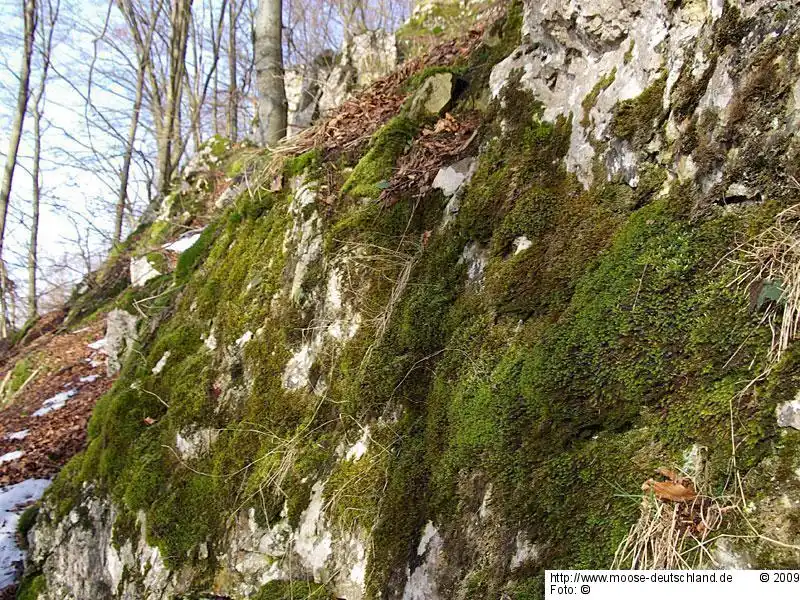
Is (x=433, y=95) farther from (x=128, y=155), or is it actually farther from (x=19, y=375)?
(x=128, y=155)

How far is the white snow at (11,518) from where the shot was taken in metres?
4.94

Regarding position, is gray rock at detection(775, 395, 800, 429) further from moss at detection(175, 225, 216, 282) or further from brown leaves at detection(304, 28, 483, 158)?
moss at detection(175, 225, 216, 282)

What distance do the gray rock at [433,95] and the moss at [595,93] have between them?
1419 mm

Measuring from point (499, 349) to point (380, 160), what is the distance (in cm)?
204

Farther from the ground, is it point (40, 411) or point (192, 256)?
point (192, 256)

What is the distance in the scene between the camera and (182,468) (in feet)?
11.7

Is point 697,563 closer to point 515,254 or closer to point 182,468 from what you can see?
point 515,254

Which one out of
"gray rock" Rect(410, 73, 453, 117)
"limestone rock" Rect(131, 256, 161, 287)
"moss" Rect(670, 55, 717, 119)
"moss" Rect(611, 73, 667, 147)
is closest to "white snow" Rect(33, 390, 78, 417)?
"limestone rock" Rect(131, 256, 161, 287)

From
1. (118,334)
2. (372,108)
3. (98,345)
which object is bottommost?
(118,334)

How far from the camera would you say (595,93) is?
2.54 metres

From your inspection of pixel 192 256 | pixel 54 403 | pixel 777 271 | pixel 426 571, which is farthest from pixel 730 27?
pixel 54 403

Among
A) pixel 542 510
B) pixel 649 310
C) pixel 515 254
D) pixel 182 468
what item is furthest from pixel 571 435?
pixel 182 468

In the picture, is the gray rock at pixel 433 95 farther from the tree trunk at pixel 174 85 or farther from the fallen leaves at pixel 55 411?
the tree trunk at pixel 174 85

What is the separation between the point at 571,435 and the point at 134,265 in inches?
335
